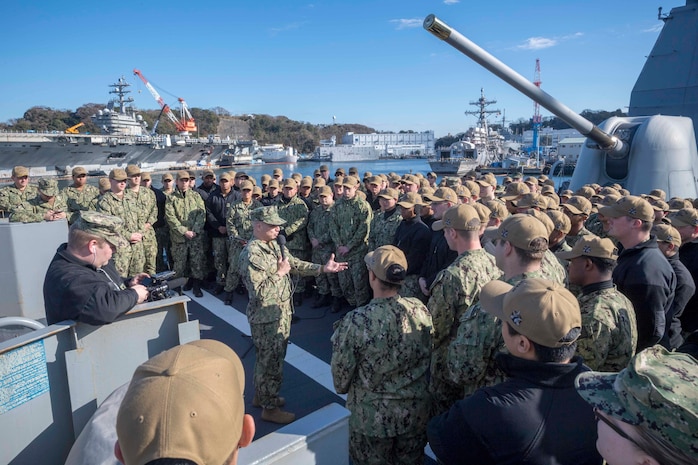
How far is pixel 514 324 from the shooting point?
73.4 inches

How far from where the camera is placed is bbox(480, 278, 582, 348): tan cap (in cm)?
177

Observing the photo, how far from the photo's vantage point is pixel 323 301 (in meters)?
6.78

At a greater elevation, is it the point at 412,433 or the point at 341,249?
the point at 341,249

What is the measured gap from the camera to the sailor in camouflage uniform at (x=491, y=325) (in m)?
2.42

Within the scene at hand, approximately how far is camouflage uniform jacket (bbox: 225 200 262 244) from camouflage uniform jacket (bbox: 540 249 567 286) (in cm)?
459

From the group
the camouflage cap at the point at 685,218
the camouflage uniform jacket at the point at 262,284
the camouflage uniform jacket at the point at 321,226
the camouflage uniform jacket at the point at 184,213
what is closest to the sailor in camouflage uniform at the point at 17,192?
the camouflage uniform jacket at the point at 184,213

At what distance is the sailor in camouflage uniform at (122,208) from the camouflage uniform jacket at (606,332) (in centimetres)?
578

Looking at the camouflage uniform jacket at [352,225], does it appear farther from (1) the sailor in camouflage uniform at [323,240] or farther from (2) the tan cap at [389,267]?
(2) the tan cap at [389,267]

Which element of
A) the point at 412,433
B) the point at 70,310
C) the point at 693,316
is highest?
the point at 70,310

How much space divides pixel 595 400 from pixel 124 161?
60.3 m

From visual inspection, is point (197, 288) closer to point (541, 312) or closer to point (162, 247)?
point (162, 247)

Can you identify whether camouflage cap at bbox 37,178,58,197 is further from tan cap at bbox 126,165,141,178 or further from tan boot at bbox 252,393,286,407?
tan boot at bbox 252,393,286,407

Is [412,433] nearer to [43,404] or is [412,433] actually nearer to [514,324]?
[514,324]

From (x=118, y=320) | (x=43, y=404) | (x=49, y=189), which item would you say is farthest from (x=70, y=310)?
(x=49, y=189)
